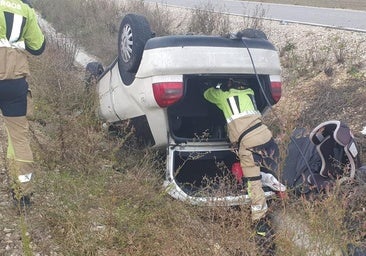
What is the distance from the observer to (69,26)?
43.0ft

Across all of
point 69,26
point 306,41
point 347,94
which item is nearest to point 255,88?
point 347,94

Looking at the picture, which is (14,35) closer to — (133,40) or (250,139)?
(133,40)

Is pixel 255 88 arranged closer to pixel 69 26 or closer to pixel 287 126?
pixel 287 126

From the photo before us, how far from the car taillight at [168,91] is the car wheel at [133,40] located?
17.0 inches

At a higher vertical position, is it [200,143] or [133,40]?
[133,40]

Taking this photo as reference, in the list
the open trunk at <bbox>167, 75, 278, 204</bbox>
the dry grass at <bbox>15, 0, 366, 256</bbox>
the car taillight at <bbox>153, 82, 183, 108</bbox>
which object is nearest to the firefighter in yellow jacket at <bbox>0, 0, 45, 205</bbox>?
the dry grass at <bbox>15, 0, 366, 256</bbox>

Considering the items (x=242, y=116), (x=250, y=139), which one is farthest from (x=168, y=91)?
(x=250, y=139)

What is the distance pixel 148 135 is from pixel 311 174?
4.65 feet

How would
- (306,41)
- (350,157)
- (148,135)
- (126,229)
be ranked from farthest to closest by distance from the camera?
(306,41)
(148,135)
(350,157)
(126,229)

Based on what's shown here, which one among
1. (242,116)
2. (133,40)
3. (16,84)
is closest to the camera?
(16,84)

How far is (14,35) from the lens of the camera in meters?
3.54

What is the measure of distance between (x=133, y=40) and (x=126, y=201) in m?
1.36

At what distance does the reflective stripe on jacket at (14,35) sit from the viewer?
3.44 m

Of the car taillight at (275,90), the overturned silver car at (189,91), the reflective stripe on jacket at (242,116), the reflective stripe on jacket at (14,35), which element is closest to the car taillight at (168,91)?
the overturned silver car at (189,91)
